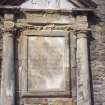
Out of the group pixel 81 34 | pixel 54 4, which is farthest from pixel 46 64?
pixel 54 4

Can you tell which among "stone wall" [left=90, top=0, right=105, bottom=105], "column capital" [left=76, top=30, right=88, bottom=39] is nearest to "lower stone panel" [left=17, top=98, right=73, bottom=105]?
"stone wall" [left=90, top=0, right=105, bottom=105]

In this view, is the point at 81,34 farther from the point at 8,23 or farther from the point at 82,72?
the point at 8,23

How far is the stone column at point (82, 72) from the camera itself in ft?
27.7

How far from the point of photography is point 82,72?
856 cm

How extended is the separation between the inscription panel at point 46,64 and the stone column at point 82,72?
13.9 inches

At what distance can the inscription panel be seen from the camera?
28.1 ft

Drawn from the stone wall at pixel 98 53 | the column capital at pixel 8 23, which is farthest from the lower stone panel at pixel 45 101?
the column capital at pixel 8 23

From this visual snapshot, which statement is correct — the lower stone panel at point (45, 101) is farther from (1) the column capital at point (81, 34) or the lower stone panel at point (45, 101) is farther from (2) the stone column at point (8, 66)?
(1) the column capital at point (81, 34)

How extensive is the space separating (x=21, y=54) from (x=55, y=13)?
1307mm

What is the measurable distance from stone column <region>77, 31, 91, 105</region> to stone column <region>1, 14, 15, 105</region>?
151cm

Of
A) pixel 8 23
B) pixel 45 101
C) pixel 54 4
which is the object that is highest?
pixel 54 4

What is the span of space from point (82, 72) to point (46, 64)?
859 mm

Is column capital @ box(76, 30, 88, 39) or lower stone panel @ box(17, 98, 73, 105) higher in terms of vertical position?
column capital @ box(76, 30, 88, 39)

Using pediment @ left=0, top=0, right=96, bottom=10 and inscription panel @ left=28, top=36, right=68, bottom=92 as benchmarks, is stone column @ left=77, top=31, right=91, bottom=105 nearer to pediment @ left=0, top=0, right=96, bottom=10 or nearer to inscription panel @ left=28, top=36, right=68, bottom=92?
inscription panel @ left=28, top=36, right=68, bottom=92
